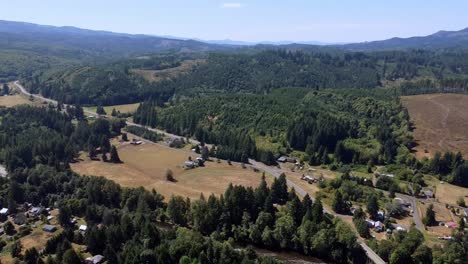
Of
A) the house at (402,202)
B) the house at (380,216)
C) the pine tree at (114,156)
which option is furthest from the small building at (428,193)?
the pine tree at (114,156)

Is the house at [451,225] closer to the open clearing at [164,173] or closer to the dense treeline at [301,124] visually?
the dense treeline at [301,124]

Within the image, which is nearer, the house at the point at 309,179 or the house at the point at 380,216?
the house at the point at 380,216

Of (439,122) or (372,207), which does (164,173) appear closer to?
(372,207)

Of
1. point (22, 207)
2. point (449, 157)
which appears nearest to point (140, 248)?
point (22, 207)

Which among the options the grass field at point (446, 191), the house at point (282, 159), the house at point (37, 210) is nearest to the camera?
the house at point (37, 210)

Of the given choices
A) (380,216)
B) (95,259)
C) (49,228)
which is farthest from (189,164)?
(380,216)

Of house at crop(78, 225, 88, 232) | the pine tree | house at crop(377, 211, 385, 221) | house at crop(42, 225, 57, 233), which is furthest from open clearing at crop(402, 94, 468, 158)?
house at crop(42, 225, 57, 233)

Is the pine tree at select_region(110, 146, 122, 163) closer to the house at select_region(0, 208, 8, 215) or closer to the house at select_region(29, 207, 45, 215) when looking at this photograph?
the house at select_region(29, 207, 45, 215)

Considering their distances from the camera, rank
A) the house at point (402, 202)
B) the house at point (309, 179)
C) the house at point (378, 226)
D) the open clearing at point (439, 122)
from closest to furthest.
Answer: the house at point (378, 226)
the house at point (402, 202)
the house at point (309, 179)
the open clearing at point (439, 122)
